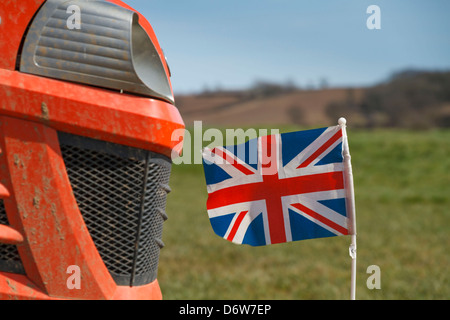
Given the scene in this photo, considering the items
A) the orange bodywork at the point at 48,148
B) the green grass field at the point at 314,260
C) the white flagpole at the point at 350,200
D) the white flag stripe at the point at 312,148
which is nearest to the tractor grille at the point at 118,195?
the orange bodywork at the point at 48,148

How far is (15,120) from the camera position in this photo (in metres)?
1.77

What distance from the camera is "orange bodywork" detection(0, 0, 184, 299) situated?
176cm

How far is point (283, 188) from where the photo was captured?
2.30 m

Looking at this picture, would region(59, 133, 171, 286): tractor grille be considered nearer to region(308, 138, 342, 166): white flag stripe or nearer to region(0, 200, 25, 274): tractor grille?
region(0, 200, 25, 274): tractor grille

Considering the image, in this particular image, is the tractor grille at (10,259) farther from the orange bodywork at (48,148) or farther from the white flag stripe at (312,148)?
the white flag stripe at (312,148)

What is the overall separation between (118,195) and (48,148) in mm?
322

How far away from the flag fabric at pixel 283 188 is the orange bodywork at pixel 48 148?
0.54 metres

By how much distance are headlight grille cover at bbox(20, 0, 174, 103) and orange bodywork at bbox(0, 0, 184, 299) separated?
4cm

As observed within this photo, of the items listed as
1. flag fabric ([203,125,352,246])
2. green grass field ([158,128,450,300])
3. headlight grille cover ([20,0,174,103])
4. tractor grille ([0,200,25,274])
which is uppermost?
headlight grille cover ([20,0,174,103])

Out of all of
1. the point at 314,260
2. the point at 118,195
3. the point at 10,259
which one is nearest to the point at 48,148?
the point at 118,195

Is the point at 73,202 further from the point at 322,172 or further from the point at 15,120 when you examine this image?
the point at 322,172

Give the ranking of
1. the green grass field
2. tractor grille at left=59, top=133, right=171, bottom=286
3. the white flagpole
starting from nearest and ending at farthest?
tractor grille at left=59, top=133, right=171, bottom=286 → the white flagpole → the green grass field

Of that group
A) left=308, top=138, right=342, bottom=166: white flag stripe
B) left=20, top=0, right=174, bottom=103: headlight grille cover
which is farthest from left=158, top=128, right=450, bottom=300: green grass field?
left=20, top=0, right=174, bottom=103: headlight grille cover

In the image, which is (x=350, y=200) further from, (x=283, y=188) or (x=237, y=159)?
(x=237, y=159)
